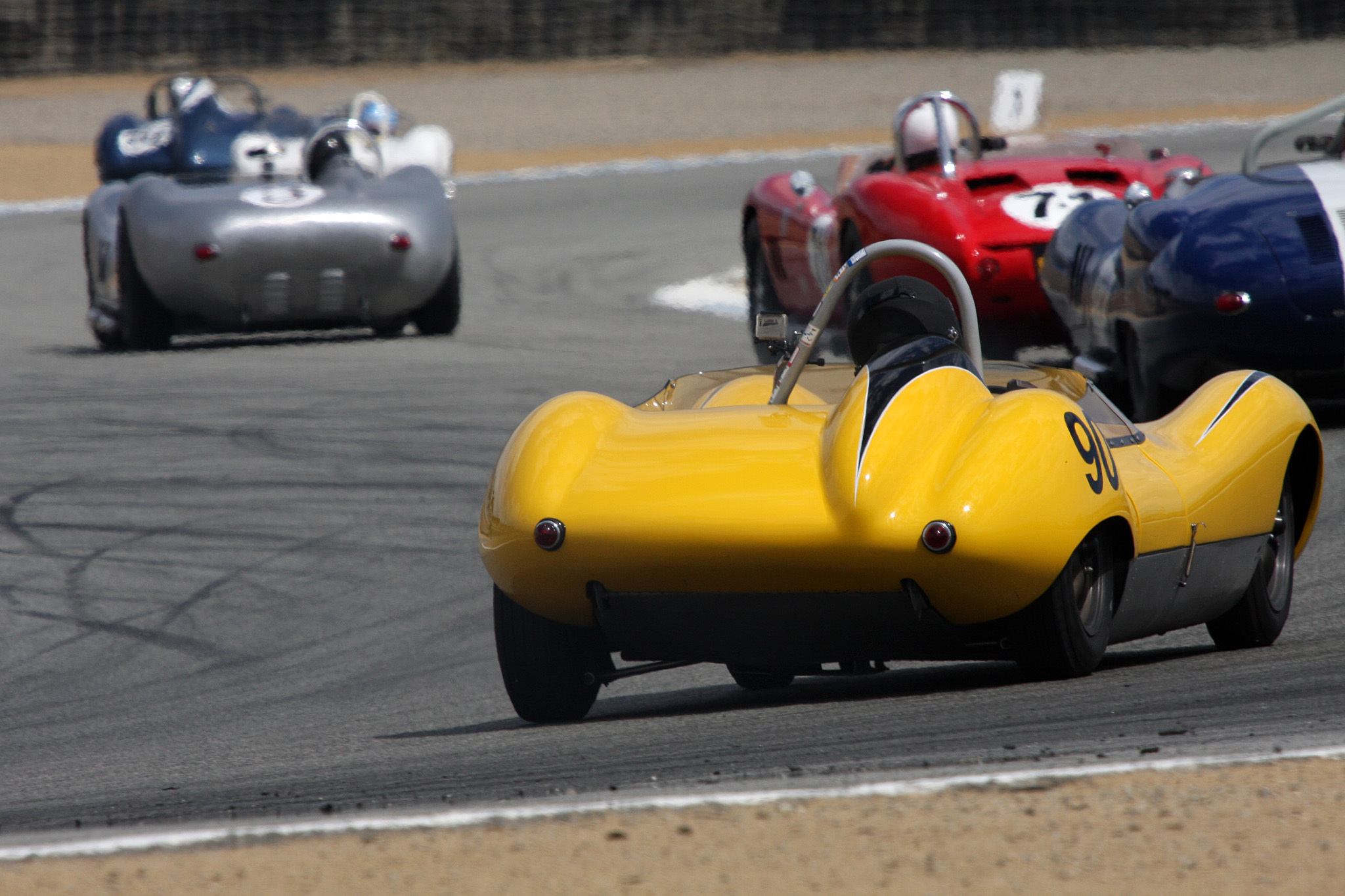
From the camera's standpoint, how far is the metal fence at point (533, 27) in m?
38.7

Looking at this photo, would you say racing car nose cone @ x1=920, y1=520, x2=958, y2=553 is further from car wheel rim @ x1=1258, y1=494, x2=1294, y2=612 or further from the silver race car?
the silver race car

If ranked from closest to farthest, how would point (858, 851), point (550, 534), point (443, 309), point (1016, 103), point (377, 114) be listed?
point (858, 851) < point (550, 534) < point (443, 309) < point (1016, 103) < point (377, 114)

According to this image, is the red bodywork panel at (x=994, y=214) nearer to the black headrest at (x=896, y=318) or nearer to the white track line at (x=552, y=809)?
the black headrest at (x=896, y=318)

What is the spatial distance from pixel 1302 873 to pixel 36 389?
28.5ft

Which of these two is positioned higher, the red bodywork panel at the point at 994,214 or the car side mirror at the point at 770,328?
the car side mirror at the point at 770,328

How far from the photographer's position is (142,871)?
9.56 ft

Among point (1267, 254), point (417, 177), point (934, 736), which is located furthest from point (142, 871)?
point (417, 177)

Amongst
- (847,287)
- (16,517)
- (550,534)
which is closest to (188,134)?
(16,517)

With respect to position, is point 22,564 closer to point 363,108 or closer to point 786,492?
point 786,492

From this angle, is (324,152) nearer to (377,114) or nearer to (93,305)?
(93,305)

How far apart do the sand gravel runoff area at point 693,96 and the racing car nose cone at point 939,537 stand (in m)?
23.3

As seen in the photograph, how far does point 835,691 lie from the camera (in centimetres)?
487

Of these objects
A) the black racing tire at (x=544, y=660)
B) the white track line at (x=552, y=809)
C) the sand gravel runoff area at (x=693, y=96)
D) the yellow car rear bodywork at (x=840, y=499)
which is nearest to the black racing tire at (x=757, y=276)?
the yellow car rear bodywork at (x=840, y=499)

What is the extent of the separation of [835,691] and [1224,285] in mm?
3516
